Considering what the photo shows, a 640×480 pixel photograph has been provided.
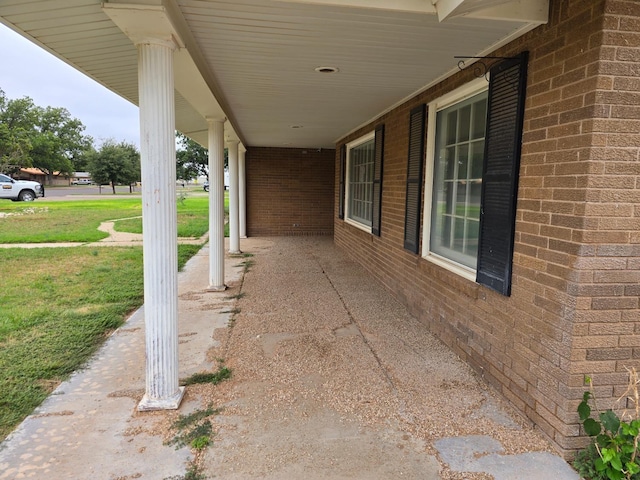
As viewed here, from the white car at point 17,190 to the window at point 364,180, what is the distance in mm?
22938

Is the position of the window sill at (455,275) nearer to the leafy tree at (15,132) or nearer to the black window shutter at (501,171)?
the black window shutter at (501,171)

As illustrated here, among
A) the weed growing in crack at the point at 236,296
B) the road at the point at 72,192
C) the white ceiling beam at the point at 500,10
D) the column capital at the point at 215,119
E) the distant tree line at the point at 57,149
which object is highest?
the distant tree line at the point at 57,149

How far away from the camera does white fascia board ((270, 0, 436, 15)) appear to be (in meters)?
2.36

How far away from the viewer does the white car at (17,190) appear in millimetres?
23375

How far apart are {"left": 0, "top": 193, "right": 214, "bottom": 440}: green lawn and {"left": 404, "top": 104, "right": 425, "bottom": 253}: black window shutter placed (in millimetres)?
3471

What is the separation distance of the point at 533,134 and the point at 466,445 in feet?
6.47

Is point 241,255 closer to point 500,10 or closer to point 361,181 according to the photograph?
point 361,181

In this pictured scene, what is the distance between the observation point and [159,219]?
2740 mm

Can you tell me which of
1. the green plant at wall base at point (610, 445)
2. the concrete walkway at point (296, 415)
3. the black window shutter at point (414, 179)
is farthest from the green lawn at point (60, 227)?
the green plant at wall base at point (610, 445)

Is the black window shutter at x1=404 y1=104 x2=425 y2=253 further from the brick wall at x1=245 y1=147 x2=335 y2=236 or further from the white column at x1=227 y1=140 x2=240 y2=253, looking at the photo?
the brick wall at x1=245 y1=147 x2=335 y2=236

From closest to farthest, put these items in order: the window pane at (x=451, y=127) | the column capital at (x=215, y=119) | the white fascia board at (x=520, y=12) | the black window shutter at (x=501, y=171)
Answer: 1. the white fascia board at (x=520, y=12)
2. the black window shutter at (x=501, y=171)
3. the window pane at (x=451, y=127)
4. the column capital at (x=215, y=119)

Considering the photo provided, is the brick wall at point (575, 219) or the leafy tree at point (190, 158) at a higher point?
the leafy tree at point (190, 158)

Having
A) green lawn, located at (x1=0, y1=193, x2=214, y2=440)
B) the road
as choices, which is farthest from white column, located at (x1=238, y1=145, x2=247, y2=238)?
the road

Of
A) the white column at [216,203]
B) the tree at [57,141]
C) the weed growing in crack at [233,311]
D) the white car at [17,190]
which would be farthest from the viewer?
the tree at [57,141]
